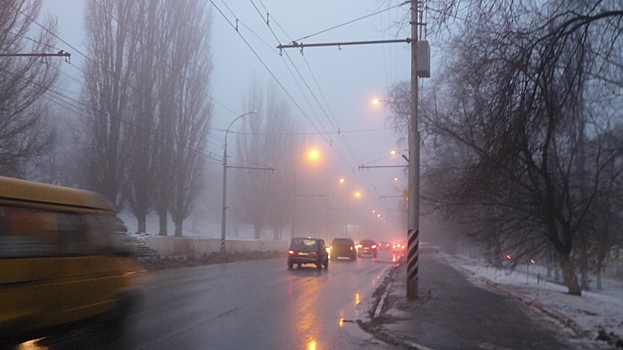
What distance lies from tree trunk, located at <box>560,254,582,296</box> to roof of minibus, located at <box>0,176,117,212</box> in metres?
15.5

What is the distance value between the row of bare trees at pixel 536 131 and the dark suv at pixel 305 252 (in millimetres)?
7184

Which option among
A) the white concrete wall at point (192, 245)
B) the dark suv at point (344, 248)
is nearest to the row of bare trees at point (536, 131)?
the white concrete wall at point (192, 245)

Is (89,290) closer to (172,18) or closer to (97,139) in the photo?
(97,139)

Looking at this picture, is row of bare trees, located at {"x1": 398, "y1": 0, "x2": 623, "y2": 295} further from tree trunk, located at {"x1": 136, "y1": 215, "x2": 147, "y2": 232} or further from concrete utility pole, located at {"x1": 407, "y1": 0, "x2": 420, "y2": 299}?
tree trunk, located at {"x1": 136, "y1": 215, "x2": 147, "y2": 232}

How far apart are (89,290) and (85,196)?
1.39 meters

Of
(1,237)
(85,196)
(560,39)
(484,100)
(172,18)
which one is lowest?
(1,237)

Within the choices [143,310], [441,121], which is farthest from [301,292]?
[441,121]

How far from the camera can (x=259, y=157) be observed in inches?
2539

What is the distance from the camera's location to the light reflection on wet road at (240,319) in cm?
946

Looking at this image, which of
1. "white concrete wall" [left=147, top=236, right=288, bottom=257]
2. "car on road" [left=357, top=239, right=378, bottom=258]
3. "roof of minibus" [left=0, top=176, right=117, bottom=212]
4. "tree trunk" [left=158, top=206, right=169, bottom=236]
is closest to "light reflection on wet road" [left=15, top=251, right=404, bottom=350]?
"roof of minibus" [left=0, top=176, right=117, bottom=212]

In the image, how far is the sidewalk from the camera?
10.3m

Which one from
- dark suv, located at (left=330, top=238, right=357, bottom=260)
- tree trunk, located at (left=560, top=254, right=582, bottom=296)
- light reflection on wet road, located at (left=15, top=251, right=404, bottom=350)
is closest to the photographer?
light reflection on wet road, located at (left=15, top=251, right=404, bottom=350)

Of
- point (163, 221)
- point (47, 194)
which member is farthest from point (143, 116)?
point (47, 194)

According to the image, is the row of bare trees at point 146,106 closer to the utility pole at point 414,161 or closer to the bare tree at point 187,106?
the bare tree at point 187,106
